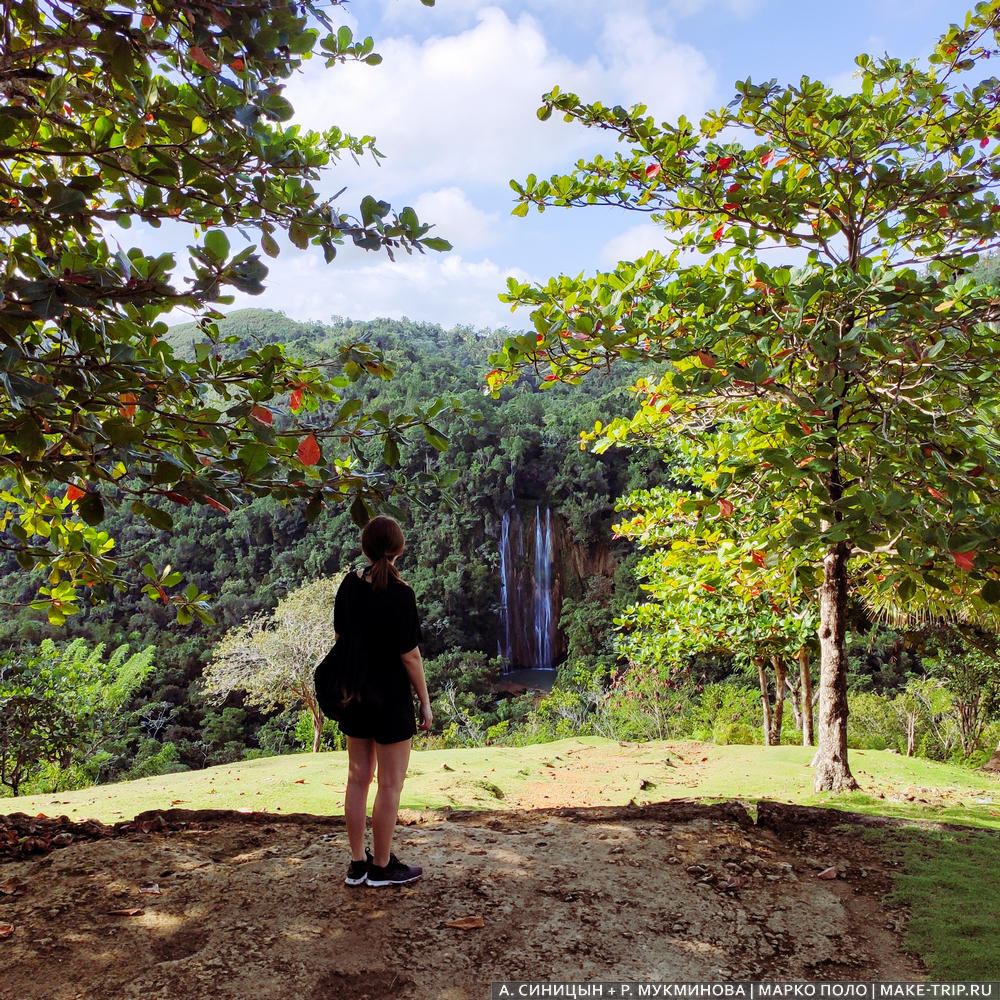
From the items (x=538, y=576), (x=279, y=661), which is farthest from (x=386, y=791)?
(x=538, y=576)

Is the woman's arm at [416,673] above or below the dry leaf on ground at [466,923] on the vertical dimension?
above

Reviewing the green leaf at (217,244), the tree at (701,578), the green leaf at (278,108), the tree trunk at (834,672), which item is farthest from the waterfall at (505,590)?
the green leaf at (217,244)

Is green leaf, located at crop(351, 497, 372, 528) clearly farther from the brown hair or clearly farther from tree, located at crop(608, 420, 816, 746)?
tree, located at crop(608, 420, 816, 746)

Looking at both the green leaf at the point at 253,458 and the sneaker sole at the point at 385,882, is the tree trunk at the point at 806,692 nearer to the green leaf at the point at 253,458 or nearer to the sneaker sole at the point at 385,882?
the sneaker sole at the point at 385,882

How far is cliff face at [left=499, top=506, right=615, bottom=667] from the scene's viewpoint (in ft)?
100

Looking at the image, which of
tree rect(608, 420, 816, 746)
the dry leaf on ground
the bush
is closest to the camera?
the dry leaf on ground

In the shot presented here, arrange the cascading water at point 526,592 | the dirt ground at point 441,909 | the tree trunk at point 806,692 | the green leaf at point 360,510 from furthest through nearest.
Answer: the cascading water at point 526,592
the tree trunk at point 806,692
the dirt ground at point 441,909
the green leaf at point 360,510

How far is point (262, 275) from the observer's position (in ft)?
5.82

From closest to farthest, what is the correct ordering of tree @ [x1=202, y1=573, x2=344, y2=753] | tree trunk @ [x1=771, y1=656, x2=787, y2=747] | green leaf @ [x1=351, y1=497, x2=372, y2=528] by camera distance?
green leaf @ [x1=351, y1=497, x2=372, y2=528] → tree trunk @ [x1=771, y1=656, x2=787, y2=747] → tree @ [x1=202, y1=573, x2=344, y2=753]

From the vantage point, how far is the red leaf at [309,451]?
210cm

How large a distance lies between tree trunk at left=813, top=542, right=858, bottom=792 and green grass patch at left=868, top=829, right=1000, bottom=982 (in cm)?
107

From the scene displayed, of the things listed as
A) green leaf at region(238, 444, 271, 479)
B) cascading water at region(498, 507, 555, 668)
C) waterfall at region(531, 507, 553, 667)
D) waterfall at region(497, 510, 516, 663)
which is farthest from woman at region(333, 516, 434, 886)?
waterfall at region(531, 507, 553, 667)

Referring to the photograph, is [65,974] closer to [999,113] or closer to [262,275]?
[262,275]

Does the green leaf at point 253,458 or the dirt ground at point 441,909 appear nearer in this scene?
the green leaf at point 253,458
